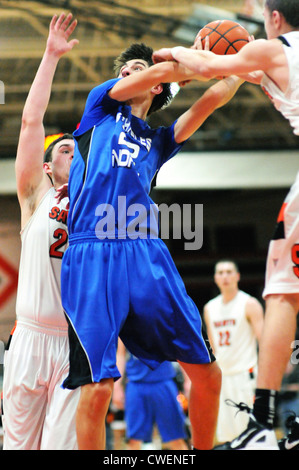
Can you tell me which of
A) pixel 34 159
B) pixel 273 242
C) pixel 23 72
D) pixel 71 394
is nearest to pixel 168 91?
pixel 34 159

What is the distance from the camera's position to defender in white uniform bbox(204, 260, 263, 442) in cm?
898

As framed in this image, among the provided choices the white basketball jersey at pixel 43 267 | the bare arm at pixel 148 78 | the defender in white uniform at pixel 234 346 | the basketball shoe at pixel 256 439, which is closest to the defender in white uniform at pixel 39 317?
the white basketball jersey at pixel 43 267

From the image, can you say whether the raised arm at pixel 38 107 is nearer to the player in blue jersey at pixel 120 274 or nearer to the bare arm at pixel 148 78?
the player in blue jersey at pixel 120 274

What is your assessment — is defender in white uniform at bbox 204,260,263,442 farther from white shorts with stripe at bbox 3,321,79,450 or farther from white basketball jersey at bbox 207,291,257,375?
white shorts with stripe at bbox 3,321,79,450

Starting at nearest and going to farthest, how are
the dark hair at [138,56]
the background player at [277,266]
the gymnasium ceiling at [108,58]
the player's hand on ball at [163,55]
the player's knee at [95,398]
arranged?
1. the player's knee at [95,398]
2. the background player at [277,266]
3. the player's hand on ball at [163,55]
4. the dark hair at [138,56]
5. the gymnasium ceiling at [108,58]

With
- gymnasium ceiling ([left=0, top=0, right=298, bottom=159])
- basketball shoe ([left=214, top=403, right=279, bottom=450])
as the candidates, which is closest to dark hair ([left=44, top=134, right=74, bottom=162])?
basketball shoe ([left=214, top=403, right=279, bottom=450])

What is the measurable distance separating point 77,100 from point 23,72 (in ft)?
6.54

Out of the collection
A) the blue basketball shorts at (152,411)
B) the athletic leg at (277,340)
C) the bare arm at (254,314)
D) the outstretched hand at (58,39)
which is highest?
the outstretched hand at (58,39)

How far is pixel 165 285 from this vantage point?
146 inches

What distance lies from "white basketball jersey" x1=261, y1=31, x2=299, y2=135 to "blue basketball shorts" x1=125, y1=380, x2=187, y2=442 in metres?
4.77

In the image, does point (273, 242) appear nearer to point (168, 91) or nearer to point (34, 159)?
point (168, 91)

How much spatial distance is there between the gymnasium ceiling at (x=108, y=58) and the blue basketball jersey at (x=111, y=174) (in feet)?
29.7

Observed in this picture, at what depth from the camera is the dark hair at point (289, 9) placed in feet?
12.3

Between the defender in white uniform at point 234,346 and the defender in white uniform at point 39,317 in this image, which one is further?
the defender in white uniform at point 234,346
